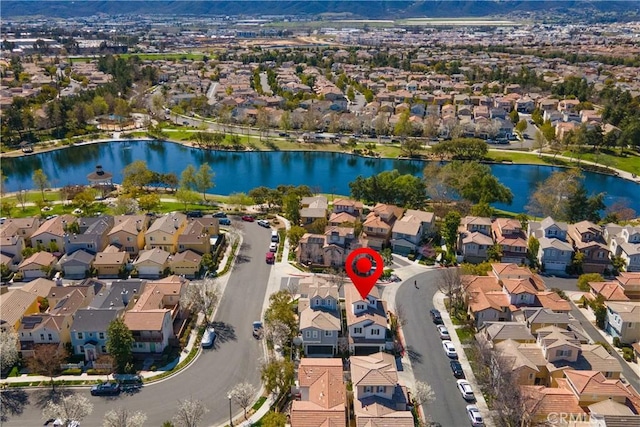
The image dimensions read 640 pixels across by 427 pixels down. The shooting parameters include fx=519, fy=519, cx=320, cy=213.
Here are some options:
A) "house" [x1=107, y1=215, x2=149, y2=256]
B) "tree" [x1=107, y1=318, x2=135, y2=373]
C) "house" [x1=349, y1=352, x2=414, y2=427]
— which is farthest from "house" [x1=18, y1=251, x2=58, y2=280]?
"house" [x1=349, y1=352, x2=414, y2=427]

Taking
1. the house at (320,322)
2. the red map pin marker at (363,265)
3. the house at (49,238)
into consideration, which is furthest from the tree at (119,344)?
the house at (49,238)

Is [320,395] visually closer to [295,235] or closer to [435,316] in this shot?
[435,316]

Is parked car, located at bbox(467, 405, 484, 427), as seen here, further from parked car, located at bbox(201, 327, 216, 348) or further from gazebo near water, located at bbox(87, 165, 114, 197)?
gazebo near water, located at bbox(87, 165, 114, 197)

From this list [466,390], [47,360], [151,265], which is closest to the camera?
[466,390]

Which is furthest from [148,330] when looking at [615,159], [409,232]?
[615,159]

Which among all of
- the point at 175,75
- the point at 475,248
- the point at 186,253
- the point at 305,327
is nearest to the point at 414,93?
the point at 175,75

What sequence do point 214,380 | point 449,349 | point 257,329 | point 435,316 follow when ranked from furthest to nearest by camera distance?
1. point 435,316
2. point 257,329
3. point 449,349
4. point 214,380

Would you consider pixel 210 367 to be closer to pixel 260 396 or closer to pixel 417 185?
pixel 260 396
